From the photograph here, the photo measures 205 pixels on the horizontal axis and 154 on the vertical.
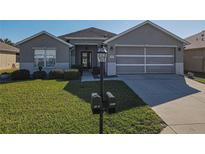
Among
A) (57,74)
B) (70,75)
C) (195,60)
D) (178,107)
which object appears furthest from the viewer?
(195,60)

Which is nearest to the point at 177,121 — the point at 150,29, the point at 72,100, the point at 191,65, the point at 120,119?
the point at 120,119

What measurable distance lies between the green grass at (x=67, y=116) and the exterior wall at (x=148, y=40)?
26.8 feet

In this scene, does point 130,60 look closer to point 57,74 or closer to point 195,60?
point 57,74

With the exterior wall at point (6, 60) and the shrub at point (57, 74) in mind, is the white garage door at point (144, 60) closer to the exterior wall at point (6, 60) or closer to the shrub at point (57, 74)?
the shrub at point (57, 74)

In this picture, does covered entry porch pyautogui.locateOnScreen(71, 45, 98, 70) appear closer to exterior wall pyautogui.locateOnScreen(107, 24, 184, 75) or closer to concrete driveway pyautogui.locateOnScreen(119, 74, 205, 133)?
exterior wall pyautogui.locateOnScreen(107, 24, 184, 75)

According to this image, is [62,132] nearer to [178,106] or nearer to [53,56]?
[178,106]

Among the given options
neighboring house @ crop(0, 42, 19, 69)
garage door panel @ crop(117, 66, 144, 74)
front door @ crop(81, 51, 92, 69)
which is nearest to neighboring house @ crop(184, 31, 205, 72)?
garage door panel @ crop(117, 66, 144, 74)

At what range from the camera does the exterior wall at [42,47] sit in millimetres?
18562

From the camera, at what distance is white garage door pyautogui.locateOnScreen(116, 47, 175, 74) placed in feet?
57.1

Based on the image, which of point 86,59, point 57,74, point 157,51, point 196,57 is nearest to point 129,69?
point 157,51

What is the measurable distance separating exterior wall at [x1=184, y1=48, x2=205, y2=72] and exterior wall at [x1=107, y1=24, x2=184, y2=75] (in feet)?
18.3

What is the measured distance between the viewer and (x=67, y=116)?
22.2 feet

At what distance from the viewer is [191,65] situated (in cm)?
2409

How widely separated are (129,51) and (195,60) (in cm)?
988
